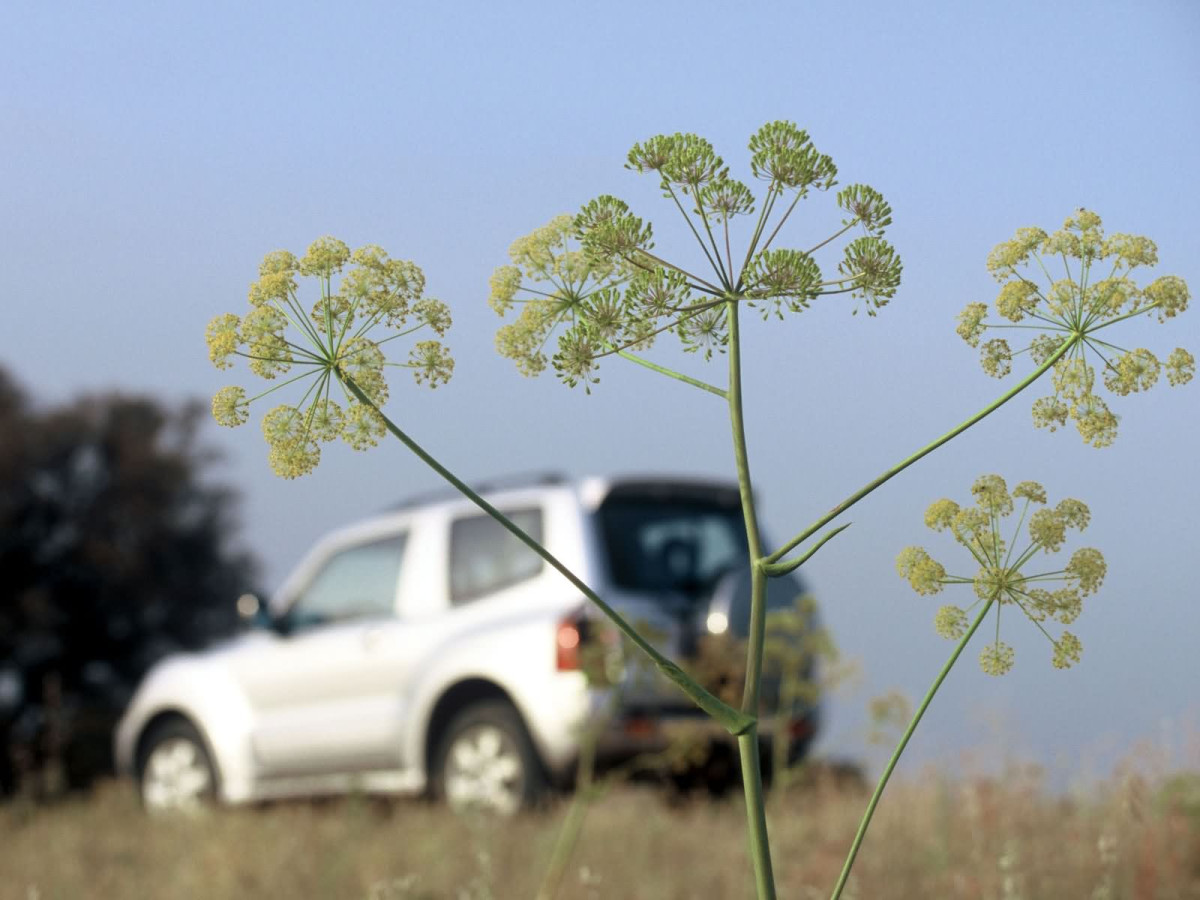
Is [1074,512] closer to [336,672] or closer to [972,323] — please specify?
[972,323]

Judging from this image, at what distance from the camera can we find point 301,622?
9492 mm

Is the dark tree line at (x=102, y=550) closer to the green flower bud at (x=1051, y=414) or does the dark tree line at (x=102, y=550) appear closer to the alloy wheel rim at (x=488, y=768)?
the alloy wheel rim at (x=488, y=768)

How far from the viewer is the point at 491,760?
26.1 feet

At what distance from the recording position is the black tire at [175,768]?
10.2 m

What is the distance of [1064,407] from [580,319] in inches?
23.7

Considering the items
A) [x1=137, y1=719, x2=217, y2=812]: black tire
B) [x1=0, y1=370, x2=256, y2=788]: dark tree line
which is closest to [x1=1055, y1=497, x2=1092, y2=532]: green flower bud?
[x1=137, y1=719, x2=217, y2=812]: black tire

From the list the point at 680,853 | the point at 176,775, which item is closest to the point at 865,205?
the point at 680,853

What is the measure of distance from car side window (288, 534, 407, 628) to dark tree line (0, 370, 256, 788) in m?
10.2

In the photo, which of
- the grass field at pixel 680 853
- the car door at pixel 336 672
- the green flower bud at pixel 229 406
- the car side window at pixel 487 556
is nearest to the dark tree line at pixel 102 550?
the car door at pixel 336 672

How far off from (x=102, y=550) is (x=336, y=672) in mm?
11589

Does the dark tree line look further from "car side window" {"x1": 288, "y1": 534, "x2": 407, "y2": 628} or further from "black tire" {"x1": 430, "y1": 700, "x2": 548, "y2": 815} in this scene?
"black tire" {"x1": 430, "y1": 700, "x2": 548, "y2": 815}

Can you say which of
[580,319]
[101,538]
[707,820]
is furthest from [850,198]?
[101,538]

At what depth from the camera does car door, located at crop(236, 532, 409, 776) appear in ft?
28.5

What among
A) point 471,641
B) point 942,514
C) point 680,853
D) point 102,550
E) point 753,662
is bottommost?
point 680,853
